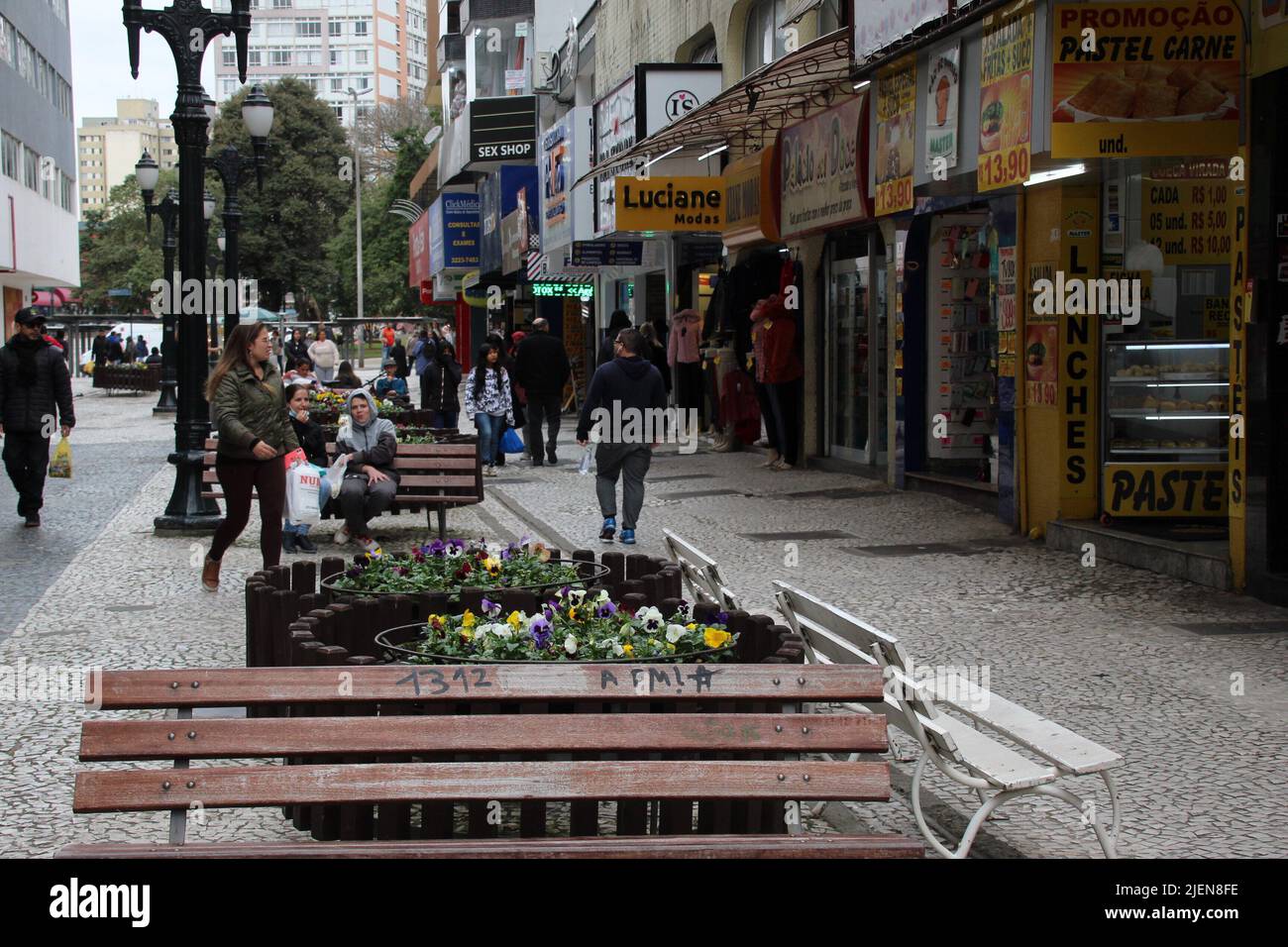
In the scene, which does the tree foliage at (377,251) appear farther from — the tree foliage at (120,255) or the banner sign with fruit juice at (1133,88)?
the banner sign with fruit juice at (1133,88)

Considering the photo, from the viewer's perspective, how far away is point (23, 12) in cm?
4984

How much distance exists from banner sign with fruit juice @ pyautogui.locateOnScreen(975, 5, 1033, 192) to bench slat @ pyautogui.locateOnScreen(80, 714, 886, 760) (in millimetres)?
7254

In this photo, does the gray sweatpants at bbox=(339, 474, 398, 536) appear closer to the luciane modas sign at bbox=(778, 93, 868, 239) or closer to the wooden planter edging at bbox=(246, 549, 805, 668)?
the wooden planter edging at bbox=(246, 549, 805, 668)

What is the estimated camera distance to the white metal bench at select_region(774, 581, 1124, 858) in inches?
193

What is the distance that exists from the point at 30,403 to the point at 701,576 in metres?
9.47

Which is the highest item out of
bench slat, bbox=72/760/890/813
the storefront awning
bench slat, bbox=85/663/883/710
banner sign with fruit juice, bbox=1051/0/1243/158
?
the storefront awning

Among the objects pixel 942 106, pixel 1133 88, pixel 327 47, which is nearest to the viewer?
pixel 1133 88

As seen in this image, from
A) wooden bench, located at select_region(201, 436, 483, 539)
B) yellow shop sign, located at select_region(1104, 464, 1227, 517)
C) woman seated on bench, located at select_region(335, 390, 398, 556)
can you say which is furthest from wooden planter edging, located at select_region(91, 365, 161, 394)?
yellow shop sign, located at select_region(1104, 464, 1227, 517)

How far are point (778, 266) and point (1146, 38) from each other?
1065cm

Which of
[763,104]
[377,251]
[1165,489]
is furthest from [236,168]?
[377,251]

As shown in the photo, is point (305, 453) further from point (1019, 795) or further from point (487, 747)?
point (487, 747)

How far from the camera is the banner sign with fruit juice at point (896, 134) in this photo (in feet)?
44.6

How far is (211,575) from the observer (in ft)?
35.3

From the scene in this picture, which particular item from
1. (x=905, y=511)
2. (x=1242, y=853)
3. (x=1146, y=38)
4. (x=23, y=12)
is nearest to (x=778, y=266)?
(x=905, y=511)
